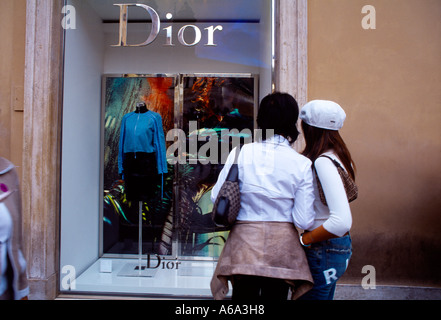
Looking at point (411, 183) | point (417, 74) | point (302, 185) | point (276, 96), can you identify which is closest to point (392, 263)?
point (411, 183)

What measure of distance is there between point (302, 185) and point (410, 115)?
207 centimetres

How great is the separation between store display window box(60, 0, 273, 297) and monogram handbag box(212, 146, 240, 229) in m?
1.98

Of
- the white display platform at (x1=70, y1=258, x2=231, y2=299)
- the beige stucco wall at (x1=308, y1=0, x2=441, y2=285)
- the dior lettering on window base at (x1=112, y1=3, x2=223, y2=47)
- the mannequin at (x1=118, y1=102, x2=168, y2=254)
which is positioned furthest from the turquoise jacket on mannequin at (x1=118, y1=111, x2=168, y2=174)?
the beige stucco wall at (x1=308, y1=0, x2=441, y2=285)

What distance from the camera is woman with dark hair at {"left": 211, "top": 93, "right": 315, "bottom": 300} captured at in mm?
1355

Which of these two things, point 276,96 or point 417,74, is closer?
point 276,96

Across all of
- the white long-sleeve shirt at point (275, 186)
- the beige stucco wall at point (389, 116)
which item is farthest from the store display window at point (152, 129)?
the white long-sleeve shirt at point (275, 186)

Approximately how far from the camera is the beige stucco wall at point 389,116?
2.90 m

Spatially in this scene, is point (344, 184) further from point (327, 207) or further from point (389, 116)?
point (389, 116)

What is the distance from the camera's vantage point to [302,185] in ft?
4.60

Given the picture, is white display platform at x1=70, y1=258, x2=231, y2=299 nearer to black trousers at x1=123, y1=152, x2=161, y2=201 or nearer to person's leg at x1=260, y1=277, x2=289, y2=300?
black trousers at x1=123, y1=152, x2=161, y2=201

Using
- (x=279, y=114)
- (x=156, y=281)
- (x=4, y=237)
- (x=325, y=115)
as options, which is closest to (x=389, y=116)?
(x=325, y=115)

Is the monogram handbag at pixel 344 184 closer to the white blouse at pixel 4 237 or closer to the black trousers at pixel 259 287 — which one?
the black trousers at pixel 259 287

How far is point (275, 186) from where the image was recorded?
1.38 metres
